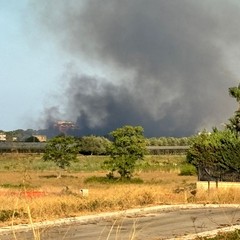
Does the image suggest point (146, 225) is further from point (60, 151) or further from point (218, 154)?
point (60, 151)

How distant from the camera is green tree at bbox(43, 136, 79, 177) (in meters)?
56.0

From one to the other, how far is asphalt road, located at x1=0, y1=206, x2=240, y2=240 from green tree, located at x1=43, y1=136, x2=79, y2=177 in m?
36.2

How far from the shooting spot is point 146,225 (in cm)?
1569

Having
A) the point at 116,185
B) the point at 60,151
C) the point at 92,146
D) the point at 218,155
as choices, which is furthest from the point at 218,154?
the point at 92,146

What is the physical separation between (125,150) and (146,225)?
104ft

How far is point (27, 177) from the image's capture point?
11.8 feet

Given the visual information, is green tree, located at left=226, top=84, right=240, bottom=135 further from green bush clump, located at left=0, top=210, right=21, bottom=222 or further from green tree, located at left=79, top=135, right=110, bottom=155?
green tree, located at left=79, top=135, right=110, bottom=155

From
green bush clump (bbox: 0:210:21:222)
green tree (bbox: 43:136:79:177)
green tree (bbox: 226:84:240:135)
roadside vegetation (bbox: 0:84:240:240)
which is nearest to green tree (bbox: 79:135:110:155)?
roadside vegetation (bbox: 0:84:240:240)

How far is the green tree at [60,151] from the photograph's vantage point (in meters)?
56.0

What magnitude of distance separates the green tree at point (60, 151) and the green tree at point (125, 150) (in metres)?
8.82

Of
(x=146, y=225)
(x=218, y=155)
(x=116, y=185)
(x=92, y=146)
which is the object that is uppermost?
(x=92, y=146)

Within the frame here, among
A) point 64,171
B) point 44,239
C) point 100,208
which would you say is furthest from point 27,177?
point 64,171

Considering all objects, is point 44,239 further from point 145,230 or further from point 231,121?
point 231,121

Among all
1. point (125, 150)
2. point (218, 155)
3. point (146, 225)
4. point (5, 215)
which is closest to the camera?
point (146, 225)
